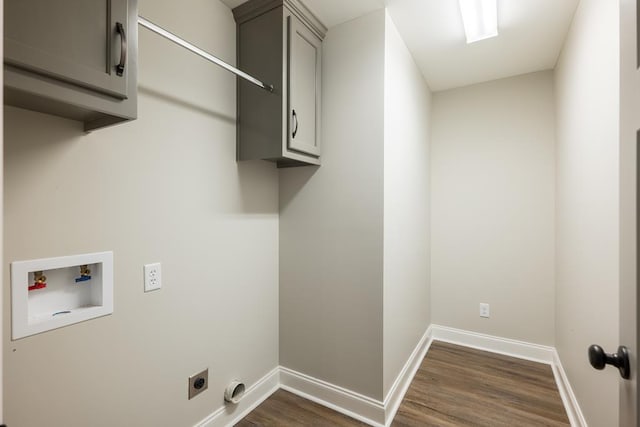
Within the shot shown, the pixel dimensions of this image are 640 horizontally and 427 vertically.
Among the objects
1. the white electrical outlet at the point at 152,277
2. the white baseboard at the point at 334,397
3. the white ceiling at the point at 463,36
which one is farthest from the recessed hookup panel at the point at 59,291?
the white ceiling at the point at 463,36

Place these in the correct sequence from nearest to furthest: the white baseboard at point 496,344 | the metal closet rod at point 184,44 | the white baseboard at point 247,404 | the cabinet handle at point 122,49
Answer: the cabinet handle at point 122,49
the metal closet rod at point 184,44
the white baseboard at point 247,404
the white baseboard at point 496,344

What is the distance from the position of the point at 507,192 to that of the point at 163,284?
109 inches

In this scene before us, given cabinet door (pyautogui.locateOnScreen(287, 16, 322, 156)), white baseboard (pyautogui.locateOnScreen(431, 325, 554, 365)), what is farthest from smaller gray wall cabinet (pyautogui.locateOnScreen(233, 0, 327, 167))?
white baseboard (pyautogui.locateOnScreen(431, 325, 554, 365))

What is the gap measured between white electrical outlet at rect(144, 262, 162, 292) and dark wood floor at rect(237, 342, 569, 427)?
3.38 feet

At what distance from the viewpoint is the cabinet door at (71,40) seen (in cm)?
87

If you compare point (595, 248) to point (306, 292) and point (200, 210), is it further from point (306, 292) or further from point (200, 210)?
point (200, 210)

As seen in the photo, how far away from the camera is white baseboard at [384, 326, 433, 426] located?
1943 millimetres

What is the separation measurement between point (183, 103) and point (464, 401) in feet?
8.20

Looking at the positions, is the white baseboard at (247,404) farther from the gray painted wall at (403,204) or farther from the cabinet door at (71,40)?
the cabinet door at (71,40)

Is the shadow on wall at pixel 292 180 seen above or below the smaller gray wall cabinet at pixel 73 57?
below

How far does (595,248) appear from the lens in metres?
1.56

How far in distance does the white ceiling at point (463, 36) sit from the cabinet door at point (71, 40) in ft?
3.26

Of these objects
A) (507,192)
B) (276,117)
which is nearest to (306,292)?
(276,117)

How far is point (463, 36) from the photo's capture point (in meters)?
2.18
